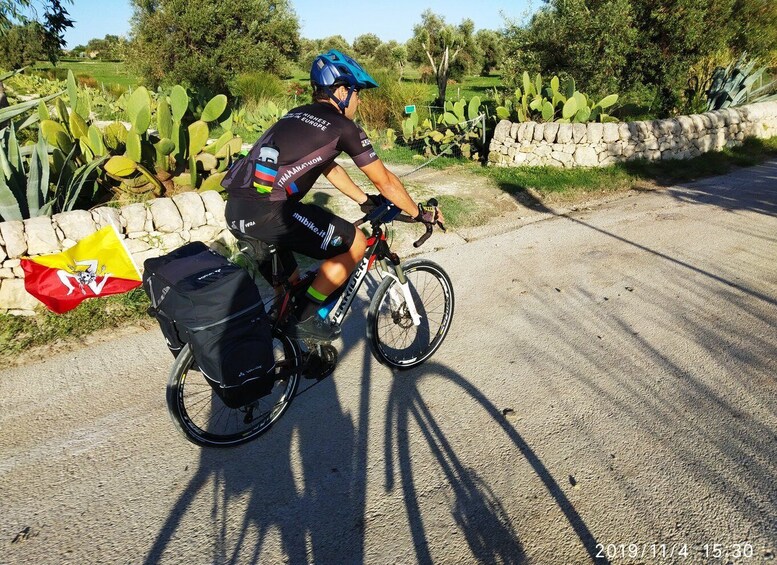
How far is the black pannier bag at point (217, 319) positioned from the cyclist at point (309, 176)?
1.38 feet

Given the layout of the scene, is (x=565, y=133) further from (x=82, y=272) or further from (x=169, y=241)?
(x=82, y=272)

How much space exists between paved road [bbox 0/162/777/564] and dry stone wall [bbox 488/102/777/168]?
625 centimetres

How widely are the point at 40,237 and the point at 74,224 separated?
308mm

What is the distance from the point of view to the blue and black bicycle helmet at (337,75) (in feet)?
10.6

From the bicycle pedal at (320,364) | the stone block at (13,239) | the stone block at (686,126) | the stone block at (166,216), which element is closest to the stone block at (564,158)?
the stone block at (686,126)

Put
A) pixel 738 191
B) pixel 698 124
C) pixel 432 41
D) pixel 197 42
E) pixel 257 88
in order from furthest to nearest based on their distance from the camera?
1. pixel 432 41
2. pixel 197 42
3. pixel 257 88
4. pixel 698 124
5. pixel 738 191

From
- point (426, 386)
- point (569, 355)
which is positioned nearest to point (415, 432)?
point (426, 386)

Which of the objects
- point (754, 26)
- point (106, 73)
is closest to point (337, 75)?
point (754, 26)

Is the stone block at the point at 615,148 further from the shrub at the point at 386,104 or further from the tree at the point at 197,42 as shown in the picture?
the tree at the point at 197,42

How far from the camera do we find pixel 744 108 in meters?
13.0

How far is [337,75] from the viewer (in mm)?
3213

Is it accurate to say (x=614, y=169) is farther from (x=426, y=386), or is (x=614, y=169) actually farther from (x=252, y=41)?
(x=252, y=41)

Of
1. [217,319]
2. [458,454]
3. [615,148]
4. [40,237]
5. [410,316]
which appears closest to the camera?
[217,319]

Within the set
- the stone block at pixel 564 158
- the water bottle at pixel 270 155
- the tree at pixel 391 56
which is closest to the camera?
the water bottle at pixel 270 155
